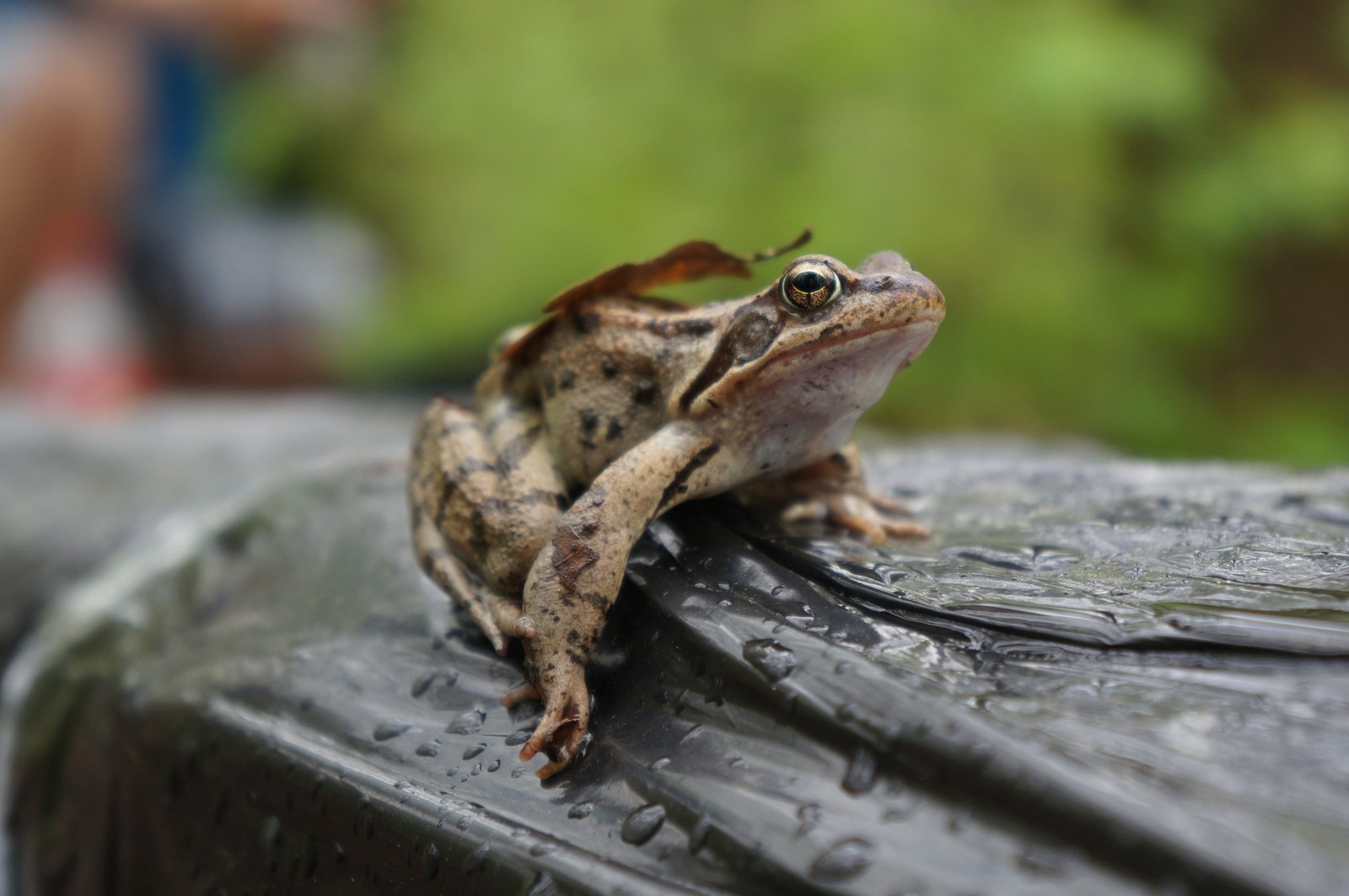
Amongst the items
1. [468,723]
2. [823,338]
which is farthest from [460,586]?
[823,338]

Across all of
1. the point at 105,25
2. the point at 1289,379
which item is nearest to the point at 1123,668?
the point at 1289,379

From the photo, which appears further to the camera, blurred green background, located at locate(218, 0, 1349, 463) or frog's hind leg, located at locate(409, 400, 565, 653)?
blurred green background, located at locate(218, 0, 1349, 463)

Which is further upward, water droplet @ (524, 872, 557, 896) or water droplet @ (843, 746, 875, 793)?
water droplet @ (843, 746, 875, 793)

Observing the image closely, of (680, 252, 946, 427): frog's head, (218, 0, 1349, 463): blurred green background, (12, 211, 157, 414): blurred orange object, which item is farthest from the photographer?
(12, 211, 157, 414): blurred orange object

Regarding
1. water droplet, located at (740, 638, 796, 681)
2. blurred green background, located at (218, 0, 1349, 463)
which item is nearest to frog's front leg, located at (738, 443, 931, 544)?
water droplet, located at (740, 638, 796, 681)

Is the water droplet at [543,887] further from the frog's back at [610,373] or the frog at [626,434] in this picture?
the frog's back at [610,373]

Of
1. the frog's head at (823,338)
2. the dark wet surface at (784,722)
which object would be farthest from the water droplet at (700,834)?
the frog's head at (823,338)

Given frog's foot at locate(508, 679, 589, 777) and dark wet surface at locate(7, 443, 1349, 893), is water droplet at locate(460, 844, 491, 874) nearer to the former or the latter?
dark wet surface at locate(7, 443, 1349, 893)
